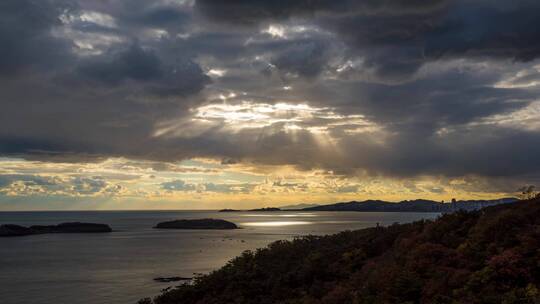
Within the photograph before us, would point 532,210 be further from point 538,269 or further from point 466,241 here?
point 538,269

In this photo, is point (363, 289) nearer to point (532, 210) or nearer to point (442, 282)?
point (442, 282)

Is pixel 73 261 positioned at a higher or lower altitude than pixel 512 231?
lower

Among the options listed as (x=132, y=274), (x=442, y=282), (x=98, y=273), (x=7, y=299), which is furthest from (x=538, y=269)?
(x=98, y=273)

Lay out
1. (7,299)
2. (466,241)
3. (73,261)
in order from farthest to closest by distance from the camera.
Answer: (73,261) < (7,299) < (466,241)

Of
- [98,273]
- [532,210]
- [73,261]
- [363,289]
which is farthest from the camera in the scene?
[73,261]

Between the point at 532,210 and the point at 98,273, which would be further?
the point at 98,273

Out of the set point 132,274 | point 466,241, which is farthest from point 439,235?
point 132,274

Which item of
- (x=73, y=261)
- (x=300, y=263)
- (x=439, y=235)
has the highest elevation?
(x=439, y=235)
